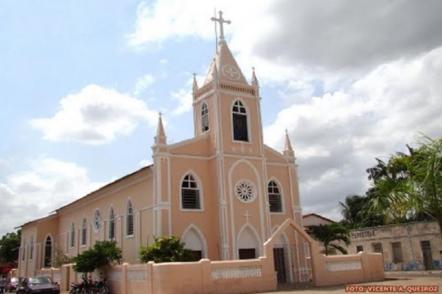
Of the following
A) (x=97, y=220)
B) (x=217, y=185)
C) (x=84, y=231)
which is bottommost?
(x=84, y=231)

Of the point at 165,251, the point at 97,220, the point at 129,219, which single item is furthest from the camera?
the point at 97,220

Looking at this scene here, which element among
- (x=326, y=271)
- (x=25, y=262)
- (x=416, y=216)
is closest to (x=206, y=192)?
(x=326, y=271)

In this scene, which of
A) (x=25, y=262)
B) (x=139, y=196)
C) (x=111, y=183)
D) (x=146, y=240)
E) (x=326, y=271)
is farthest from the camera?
(x=25, y=262)

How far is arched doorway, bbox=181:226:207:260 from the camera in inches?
1096

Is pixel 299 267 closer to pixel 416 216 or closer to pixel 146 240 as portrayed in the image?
pixel 146 240

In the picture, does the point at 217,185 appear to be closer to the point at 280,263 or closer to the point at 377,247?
the point at 280,263

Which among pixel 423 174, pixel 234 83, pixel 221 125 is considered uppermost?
pixel 234 83

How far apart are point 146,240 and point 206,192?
4.34 metres

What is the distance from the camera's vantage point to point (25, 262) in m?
49.2

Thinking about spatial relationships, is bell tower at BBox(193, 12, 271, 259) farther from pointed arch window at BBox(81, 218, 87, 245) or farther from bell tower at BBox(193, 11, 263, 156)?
pointed arch window at BBox(81, 218, 87, 245)

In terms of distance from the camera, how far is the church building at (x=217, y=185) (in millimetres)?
27938

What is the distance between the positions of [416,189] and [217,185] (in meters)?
15.2

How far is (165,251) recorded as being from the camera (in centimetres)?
2411

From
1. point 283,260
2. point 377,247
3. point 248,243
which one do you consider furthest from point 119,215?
point 377,247
